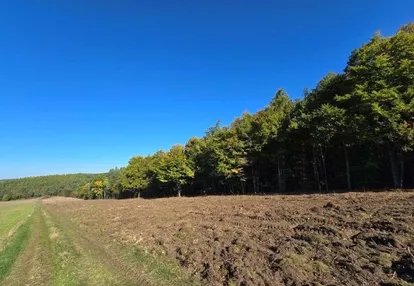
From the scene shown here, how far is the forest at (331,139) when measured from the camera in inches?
1032

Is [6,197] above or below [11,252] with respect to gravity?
below

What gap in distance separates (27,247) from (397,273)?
60.2 ft

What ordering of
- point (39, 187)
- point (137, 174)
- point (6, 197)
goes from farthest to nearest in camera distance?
1. point (39, 187)
2. point (6, 197)
3. point (137, 174)

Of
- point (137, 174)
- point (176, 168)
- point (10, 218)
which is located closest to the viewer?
point (10, 218)

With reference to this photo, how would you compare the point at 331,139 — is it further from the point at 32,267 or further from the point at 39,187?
the point at 39,187

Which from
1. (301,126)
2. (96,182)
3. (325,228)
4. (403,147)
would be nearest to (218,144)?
(301,126)

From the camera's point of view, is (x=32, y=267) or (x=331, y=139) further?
(x=331, y=139)

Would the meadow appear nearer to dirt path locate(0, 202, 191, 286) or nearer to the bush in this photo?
dirt path locate(0, 202, 191, 286)

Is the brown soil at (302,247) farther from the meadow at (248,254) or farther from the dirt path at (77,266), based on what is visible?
the dirt path at (77,266)

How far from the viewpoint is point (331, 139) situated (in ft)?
110

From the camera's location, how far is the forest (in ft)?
86.0

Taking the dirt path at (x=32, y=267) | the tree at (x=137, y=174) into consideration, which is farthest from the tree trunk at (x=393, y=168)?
the tree at (x=137, y=174)

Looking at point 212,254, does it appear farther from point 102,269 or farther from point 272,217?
point 272,217

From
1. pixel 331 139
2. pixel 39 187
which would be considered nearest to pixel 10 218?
pixel 331 139
